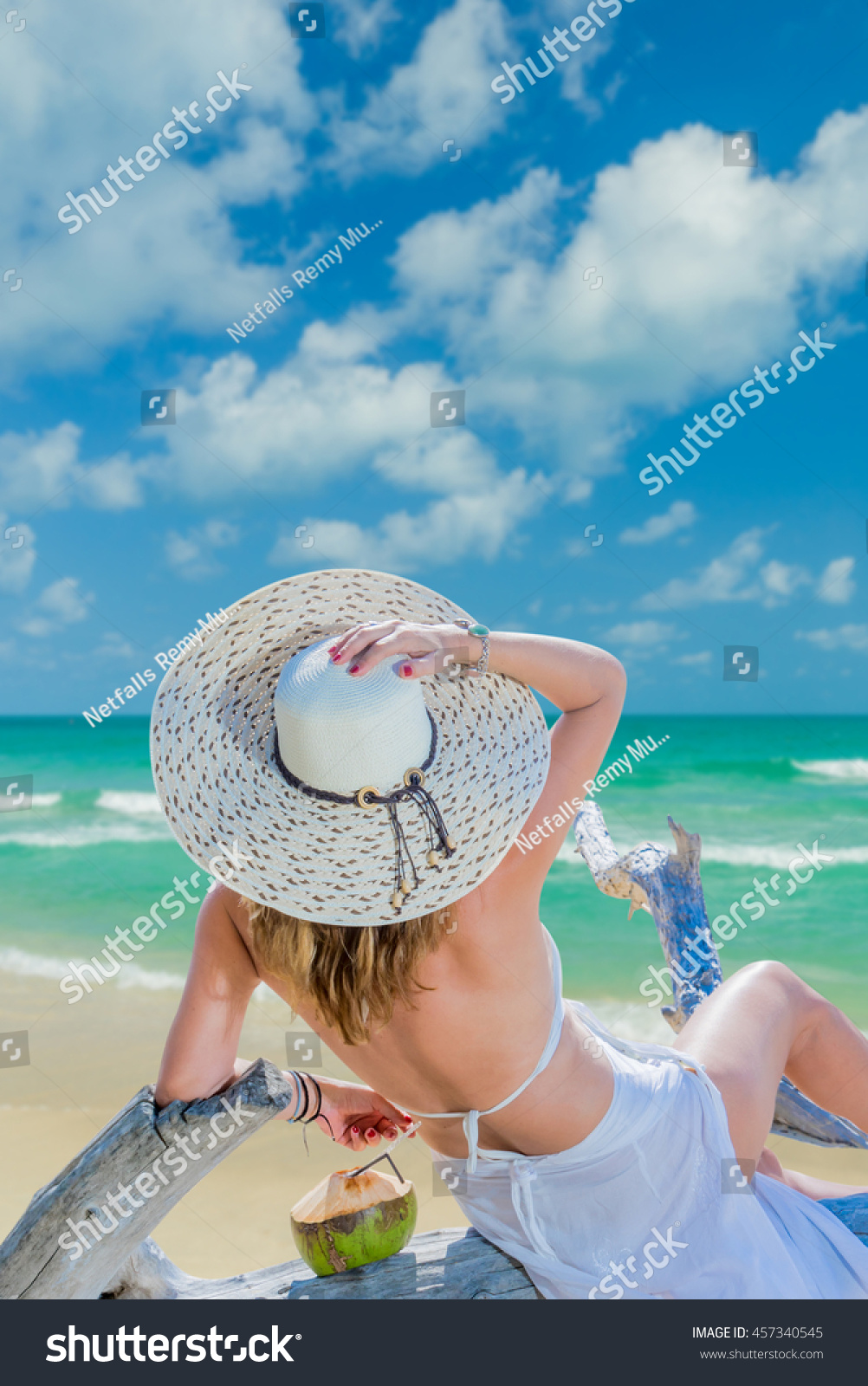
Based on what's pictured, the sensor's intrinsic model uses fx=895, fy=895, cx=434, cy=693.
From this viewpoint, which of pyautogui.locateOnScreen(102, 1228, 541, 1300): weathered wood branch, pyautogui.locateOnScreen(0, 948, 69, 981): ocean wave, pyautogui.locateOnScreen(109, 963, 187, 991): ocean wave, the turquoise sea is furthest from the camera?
the turquoise sea

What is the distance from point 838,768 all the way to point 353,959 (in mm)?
19688

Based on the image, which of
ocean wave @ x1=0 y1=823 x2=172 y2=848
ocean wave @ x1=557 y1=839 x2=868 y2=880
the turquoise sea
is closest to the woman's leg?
the turquoise sea

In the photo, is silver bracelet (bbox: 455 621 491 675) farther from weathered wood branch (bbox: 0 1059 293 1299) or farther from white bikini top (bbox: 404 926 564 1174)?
weathered wood branch (bbox: 0 1059 293 1299)

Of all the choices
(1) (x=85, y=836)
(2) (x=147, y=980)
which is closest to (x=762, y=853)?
(2) (x=147, y=980)

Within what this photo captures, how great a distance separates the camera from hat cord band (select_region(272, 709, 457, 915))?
1.24 metres

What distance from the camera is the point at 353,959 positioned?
4.21 ft

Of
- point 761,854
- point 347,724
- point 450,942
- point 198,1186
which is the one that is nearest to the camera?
point 347,724

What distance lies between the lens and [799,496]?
2402 cm

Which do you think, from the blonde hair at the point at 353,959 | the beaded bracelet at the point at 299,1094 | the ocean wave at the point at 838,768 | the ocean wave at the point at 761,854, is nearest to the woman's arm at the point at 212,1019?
the beaded bracelet at the point at 299,1094

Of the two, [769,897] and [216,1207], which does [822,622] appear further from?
[216,1207]

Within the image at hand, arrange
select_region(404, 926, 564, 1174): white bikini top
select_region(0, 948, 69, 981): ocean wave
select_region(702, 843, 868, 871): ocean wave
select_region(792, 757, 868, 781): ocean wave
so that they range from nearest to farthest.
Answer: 1. select_region(404, 926, 564, 1174): white bikini top
2. select_region(0, 948, 69, 981): ocean wave
3. select_region(702, 843, 868, 871): ocean wave
4. select_region(792, 757, 868, 781): ocean wave

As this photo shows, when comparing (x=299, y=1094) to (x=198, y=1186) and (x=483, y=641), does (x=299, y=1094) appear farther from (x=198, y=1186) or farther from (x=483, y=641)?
(x=198, y=1186)

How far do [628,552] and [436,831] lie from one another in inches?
805
